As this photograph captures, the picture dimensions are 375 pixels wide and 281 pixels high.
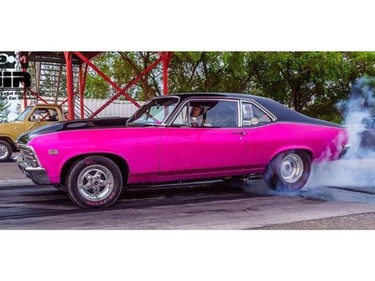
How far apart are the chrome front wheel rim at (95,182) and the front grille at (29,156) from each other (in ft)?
1.66

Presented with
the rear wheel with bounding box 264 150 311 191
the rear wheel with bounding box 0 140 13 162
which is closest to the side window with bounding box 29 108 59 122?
the rear wheel with bounding box 0 140 13 162

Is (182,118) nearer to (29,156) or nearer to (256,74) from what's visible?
(256,74)

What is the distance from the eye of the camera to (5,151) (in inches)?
315

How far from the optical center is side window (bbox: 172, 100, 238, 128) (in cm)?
518

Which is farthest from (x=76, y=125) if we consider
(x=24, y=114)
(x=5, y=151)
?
(x=5, y=151)

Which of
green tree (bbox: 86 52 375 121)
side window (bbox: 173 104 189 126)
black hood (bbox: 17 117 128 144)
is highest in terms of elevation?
green tree (bbox: 86 52 375 121)

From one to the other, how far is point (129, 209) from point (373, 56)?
115 inches

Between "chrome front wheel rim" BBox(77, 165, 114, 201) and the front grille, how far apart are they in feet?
1.66

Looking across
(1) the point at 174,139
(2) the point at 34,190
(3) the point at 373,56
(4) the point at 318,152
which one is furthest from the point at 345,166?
(2) the point at 34,190

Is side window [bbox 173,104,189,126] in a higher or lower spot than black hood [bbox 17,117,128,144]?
higher

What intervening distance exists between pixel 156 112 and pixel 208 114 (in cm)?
59

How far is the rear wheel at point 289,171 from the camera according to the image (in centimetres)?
560

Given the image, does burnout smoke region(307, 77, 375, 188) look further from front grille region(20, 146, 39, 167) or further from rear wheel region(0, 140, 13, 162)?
rear wheel region(0, 140, 13, 162)

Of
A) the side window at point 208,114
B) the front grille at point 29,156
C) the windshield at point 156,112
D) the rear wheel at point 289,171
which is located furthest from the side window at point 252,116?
the front grille at point 29,156
